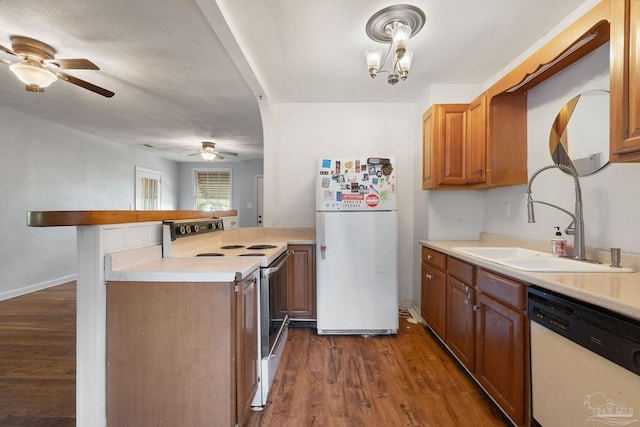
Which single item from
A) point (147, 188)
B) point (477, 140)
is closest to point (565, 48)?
point (477, 140)

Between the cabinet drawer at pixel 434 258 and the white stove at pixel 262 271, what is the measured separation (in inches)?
48.9

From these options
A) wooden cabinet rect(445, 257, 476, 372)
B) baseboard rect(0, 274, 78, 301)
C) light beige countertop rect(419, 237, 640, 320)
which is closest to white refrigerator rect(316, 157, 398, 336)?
wooden cabinet rect(445, 257, 476, 372)

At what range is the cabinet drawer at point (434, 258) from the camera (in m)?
2.23

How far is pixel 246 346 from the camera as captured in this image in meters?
1.42

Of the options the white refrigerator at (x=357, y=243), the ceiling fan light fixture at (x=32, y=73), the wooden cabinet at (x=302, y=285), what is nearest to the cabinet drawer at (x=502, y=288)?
the white refrigerator at (x=357, y=243)

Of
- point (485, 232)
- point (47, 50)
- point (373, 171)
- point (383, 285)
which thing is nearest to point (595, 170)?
point (485, 232)

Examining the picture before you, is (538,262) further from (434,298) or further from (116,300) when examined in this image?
(116,300)

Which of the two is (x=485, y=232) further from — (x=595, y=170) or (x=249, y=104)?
(x=249, y=104)

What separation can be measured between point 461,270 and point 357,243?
877 mm

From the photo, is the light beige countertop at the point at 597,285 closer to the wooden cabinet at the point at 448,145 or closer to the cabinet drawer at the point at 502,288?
the cabinet drawer at the point at 502,288

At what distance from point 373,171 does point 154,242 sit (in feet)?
5.79

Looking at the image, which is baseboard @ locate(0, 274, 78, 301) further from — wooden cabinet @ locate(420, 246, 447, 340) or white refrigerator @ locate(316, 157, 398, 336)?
wooden cabinet @ locate(420, 246, 447, 340)

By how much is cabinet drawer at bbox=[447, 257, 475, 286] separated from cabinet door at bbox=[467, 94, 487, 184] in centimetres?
75

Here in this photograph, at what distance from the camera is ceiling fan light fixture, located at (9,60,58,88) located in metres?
2.18
